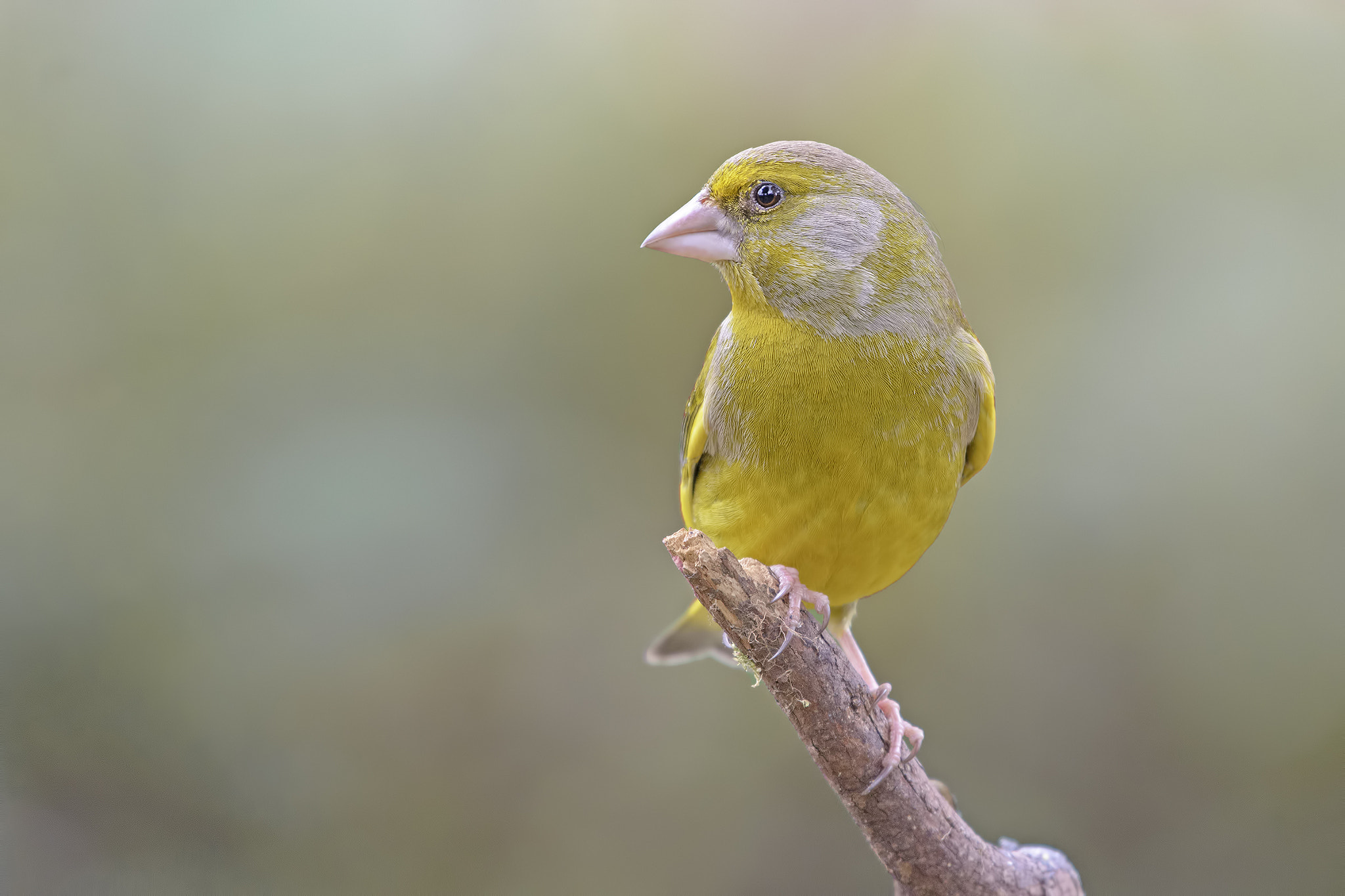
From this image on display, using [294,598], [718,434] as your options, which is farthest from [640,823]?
[718,434]

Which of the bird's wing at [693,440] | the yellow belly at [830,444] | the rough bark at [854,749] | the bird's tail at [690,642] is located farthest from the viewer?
the bird's tail at [690,642]

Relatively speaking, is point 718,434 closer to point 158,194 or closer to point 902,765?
point 902,765

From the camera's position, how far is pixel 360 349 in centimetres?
395

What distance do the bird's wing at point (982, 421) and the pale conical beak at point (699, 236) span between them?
62cm

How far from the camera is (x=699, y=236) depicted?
2.39 metres

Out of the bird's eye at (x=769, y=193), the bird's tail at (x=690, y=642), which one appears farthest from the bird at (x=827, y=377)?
the bird's tail at (x=690, y=642)

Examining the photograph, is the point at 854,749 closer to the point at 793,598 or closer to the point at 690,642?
the point at 793,598

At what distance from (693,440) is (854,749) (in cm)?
76

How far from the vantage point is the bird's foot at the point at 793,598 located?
210cm

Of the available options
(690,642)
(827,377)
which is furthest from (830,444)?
(690,642)

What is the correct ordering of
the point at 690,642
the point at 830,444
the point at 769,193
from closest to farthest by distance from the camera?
the point at 830,444 → the point at 769,193 → the point at 690,642

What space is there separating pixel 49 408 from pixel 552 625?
1.87 metres

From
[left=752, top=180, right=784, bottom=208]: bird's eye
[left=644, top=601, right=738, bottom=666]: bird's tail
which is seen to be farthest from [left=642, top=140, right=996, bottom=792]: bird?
[left=644, top=601, right=738, bottom=666]: bird's tail

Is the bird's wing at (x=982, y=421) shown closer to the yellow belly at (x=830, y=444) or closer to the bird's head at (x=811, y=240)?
the yellow belly at (x=830, y=444)
